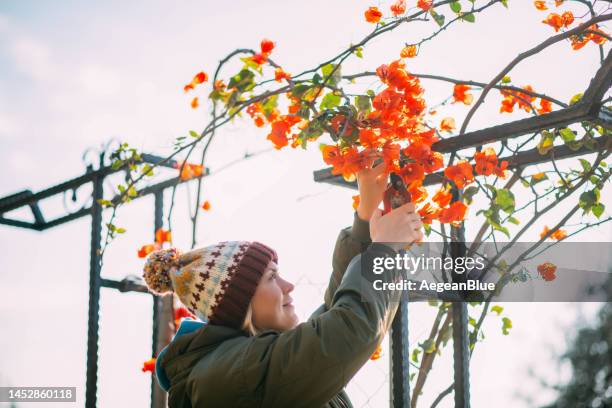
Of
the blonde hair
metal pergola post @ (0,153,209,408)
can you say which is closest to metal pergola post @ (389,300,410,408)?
the blonde hair

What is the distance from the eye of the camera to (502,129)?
1511 millimetres

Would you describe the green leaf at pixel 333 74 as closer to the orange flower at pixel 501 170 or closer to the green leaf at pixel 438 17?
the green leaf at pixel 438 17

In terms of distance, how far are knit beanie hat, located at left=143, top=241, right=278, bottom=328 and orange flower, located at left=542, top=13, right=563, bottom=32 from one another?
3.33 feet

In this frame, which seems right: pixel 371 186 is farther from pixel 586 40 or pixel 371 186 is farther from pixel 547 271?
pixel 586 40

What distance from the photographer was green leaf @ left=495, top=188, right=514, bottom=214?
173 centimetres

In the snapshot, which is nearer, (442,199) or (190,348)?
(190,348)

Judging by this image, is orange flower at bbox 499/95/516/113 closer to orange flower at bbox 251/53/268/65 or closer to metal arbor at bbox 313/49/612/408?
metal arbor at bbox 313/49/612/408

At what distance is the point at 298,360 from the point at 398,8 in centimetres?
98

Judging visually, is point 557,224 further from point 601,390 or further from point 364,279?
point 601,390

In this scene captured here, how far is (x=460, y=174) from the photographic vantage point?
1577mm

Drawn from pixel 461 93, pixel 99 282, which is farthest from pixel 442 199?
pixel 99 282

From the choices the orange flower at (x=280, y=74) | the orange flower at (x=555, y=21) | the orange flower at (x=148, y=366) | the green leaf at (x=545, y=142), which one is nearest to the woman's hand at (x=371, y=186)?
the green leaf at (x=545, y=142)

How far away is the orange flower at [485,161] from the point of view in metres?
1.65

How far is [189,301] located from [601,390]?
11.5m
